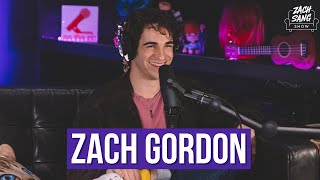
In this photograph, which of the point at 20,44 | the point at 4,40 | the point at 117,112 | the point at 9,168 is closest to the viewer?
the point at 9,168

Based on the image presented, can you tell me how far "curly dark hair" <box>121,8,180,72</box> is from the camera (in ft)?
6.44

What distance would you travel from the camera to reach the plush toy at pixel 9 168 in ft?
6.07

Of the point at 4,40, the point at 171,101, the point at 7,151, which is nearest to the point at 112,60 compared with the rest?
the point at 4,40

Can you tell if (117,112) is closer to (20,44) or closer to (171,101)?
(171,101)

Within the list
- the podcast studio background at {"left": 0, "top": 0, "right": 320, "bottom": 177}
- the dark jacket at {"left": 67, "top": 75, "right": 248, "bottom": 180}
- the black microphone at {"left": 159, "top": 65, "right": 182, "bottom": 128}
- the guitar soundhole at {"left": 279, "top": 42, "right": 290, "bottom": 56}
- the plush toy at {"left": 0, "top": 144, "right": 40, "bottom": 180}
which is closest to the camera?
the black microphone at {"left": 159, "top": 65, "right": 182, "bottom": 128}

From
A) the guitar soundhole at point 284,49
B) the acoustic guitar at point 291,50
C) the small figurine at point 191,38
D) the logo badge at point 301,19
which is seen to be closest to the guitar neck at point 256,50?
the acoustic guitar at point 291,50

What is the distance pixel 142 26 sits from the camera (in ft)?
6.47

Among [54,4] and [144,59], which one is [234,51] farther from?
[144,59]

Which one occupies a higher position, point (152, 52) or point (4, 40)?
point (4, 40)

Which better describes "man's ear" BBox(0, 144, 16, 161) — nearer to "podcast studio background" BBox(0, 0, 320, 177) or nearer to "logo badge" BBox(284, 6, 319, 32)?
"podcast studio background" BBox(0, 0, 320, 177)

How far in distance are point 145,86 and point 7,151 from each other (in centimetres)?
61

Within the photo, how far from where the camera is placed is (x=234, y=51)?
6.32m

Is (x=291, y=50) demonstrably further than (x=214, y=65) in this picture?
No

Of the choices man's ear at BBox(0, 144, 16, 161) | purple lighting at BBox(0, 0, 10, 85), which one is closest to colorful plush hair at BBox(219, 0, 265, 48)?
purple lighting at BBox(0, 0, 10, 85)
